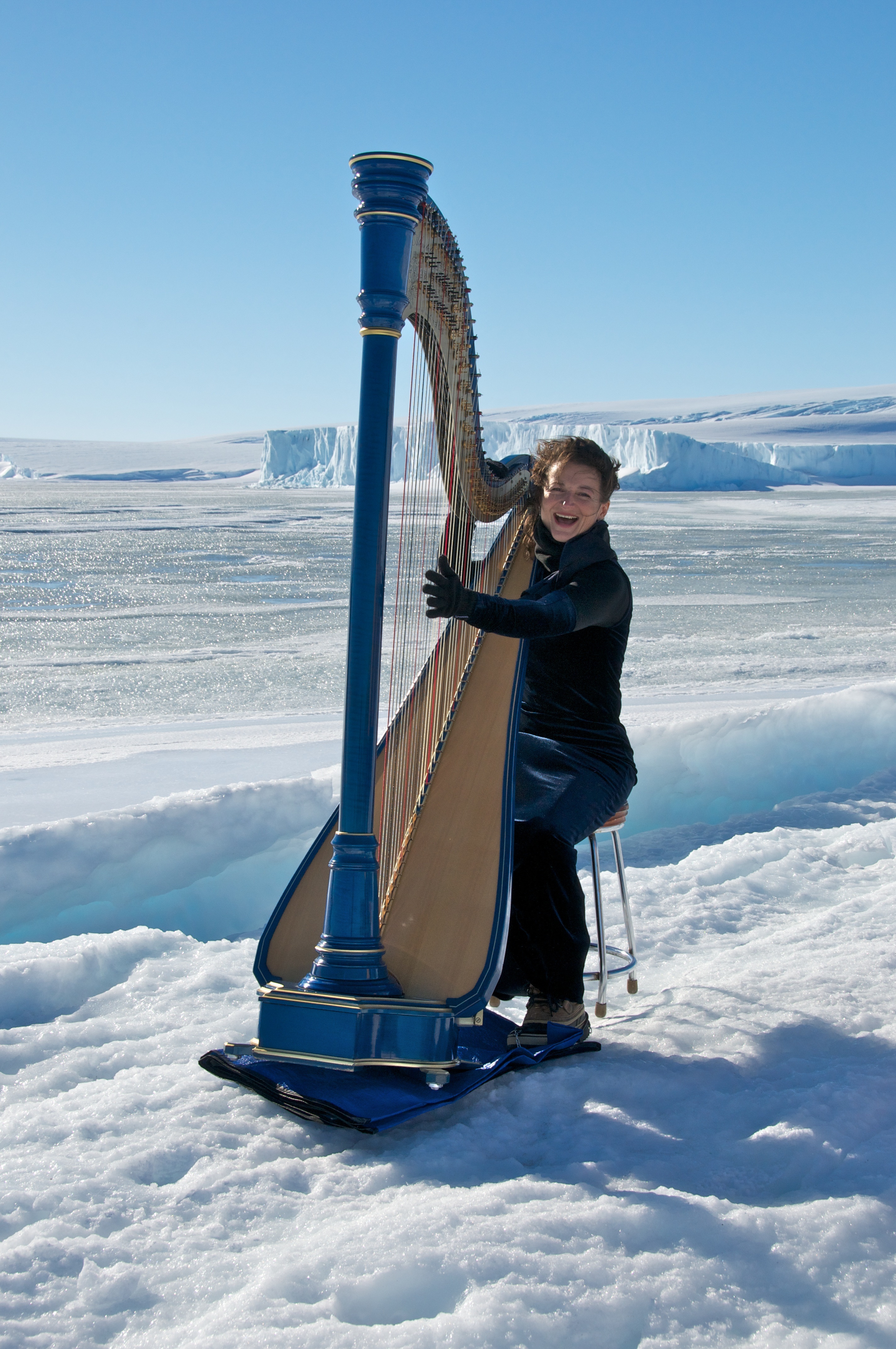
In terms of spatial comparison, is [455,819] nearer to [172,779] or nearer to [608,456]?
[608,456]

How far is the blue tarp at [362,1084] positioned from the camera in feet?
5.86

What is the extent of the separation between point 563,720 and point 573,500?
462 mm

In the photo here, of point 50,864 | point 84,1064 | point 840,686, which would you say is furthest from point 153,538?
point 84,1064

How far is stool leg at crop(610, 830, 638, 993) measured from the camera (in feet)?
8.39

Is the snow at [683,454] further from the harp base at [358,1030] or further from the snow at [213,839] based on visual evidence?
the harp base at [358,1030]

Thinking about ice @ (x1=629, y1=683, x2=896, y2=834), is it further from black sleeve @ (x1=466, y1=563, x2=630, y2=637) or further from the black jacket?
black sleeve @ (x1=466, y1=563, x2=630, y2=637)

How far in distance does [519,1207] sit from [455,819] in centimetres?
75

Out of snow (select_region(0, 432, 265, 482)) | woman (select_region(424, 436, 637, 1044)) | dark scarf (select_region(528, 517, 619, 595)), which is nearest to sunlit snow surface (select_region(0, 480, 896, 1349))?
woman (select_region(424, 436, 637, 1044))

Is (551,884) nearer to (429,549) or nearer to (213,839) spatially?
(429,549)

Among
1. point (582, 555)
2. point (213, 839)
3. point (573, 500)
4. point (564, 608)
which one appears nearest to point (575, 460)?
point (573, 500)

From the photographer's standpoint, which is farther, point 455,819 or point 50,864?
point 50,864

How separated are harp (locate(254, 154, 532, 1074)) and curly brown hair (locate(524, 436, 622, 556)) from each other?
0.48 feet

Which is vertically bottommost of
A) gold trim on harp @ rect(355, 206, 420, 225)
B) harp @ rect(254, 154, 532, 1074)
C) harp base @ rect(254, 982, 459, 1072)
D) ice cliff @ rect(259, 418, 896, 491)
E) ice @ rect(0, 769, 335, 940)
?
ice @ rect(0, 769, 335, 940)

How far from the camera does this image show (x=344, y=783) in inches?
72.3
